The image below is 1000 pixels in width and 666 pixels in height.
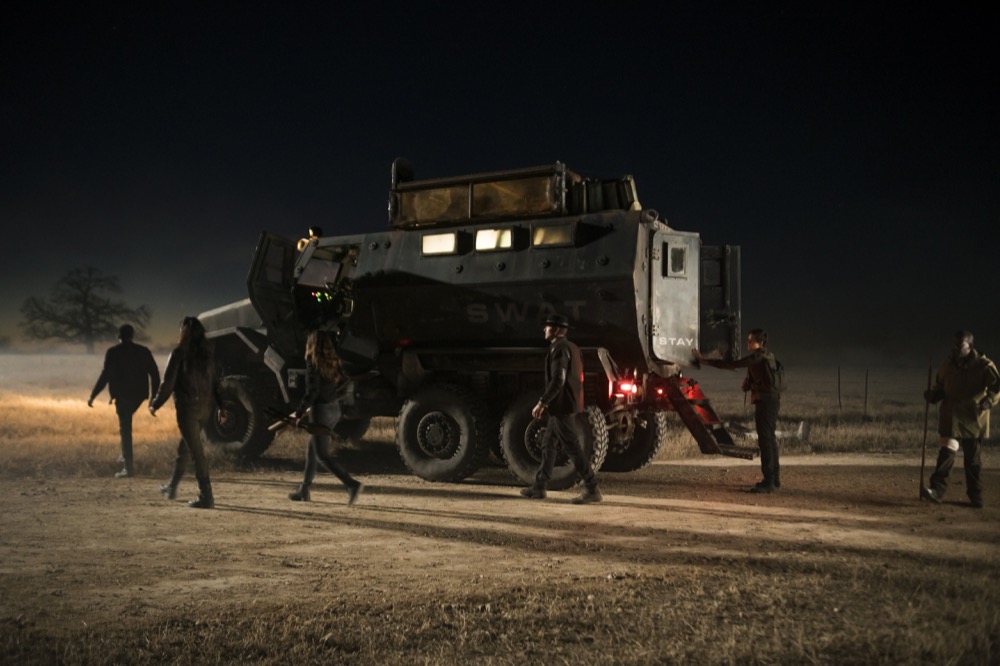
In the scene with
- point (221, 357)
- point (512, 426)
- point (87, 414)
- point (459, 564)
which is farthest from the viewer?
point (87, 414)

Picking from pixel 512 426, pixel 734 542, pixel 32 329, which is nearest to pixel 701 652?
pixel 734 542

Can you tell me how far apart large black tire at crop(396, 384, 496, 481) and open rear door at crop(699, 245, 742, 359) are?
10.3 ft

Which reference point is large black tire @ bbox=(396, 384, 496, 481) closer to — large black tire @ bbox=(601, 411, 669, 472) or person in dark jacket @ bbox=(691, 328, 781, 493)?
large black tire @ bbox=(601, 411, 669, 472)

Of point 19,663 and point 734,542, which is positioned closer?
point 19,663

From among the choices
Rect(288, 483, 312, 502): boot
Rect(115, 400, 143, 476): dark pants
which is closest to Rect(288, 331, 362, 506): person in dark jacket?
Rect(288, 483, 312, 502): boot

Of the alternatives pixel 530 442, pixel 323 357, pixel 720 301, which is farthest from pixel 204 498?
pixel 720 301

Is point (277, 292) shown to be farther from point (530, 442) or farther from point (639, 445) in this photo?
point (639, 445)

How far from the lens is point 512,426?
10586mm

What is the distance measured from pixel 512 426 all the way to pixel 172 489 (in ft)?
12.6

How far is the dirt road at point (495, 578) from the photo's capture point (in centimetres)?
428

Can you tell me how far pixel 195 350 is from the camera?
8766mm

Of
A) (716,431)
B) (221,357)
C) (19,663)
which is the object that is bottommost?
(19,663)

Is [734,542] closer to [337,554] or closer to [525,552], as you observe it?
[525,552]

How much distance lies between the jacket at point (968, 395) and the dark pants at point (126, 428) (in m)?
9.22
